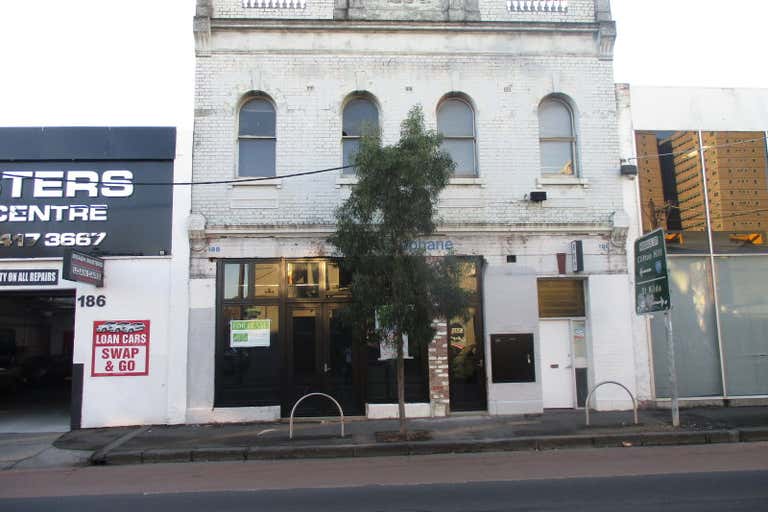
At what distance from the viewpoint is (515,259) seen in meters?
12.8

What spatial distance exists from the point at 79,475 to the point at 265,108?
320 inches

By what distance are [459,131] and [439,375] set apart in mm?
5443

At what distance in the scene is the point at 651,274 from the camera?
36.7 ft

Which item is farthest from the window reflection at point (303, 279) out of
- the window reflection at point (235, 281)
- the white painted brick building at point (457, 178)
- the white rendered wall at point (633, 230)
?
the white rendered wall at point (633, 230)

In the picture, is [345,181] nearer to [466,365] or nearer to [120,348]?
[466,365]

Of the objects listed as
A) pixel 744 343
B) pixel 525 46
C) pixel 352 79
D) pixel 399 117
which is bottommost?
pixel 744 343

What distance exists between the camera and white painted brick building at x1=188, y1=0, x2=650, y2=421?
12414 millimetres

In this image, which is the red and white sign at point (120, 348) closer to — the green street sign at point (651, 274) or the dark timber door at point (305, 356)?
the dark timber door at point (305, 356)

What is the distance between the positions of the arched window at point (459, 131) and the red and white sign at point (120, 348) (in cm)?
759

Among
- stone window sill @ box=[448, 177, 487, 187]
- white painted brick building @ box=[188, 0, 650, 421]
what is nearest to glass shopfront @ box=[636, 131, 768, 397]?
white painted brick building @ box=[188, 0, 650, 421]

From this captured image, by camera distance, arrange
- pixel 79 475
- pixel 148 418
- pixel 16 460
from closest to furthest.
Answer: pixel 79 475
pixel 16 460
pixel 148 418

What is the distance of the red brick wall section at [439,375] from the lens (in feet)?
40.2

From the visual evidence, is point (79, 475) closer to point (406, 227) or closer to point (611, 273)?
point (406, 227)

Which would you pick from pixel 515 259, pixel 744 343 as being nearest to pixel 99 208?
pixel 515 259
